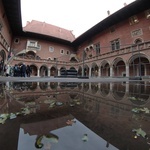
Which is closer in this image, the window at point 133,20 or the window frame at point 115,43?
the window at point 133,20

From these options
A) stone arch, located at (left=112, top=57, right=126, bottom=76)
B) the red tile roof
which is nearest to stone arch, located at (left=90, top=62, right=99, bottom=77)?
→ stone arch, located at (left=112, top=57, right=126, bottom=76)

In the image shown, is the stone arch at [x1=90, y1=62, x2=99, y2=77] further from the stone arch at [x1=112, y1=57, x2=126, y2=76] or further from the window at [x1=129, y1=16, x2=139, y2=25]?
the window at [x1=129, y1=16, x2=139, y2=25]

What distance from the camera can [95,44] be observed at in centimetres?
2578

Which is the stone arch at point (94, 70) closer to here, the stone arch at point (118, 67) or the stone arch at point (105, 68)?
the stone arch at point (105, 68)

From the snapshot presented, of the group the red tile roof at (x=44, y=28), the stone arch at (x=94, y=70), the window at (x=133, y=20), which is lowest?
the stone arch at (x=94, y=70)

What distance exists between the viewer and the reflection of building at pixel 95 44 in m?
16.9

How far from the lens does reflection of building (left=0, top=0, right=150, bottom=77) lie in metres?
16.9

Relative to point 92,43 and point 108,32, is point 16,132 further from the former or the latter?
point 92,43

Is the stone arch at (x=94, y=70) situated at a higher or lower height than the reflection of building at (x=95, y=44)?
lower

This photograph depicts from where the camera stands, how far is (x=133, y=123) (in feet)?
3.36

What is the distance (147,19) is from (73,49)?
63.5 feet

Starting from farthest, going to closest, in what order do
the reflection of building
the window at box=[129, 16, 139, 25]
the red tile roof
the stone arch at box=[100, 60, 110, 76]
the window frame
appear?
1. the red tile roof
2. the window frame
3. the stone arch at box=[100, 60, 110, 76]
4. the window at box=[129, 16, 139, 25]
5. the reflection of building

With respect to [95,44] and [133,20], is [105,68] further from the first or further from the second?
[133,20]

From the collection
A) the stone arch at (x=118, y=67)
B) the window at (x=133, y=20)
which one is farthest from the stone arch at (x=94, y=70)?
the window at (x=133, y=20)
